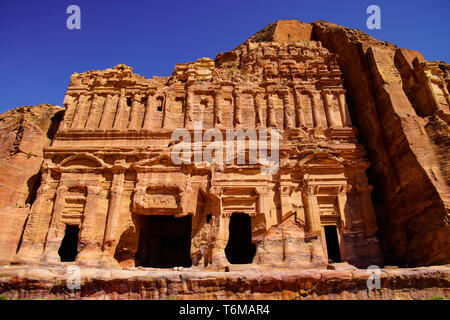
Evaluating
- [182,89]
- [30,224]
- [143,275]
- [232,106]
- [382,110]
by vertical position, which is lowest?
[143,275]

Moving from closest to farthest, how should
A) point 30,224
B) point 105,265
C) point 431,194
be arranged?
point 431,194 < point 105,265 < point 30,224

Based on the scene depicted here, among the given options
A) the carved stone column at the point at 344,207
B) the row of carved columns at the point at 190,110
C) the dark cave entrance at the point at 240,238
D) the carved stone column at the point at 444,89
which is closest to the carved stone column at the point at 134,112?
the row of carved columns at the point at 190,110

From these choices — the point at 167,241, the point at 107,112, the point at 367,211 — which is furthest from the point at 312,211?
the point at 107,112

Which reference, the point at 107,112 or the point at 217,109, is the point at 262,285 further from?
the point at 107,112

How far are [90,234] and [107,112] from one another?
6685 mm

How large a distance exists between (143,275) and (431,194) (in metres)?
9.99

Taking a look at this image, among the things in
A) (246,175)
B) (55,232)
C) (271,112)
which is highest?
(271,112)

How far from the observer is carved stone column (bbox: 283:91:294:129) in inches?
657

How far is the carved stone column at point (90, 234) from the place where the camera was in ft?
43.2

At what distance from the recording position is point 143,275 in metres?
9.77

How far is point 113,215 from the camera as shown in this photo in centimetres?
1410
